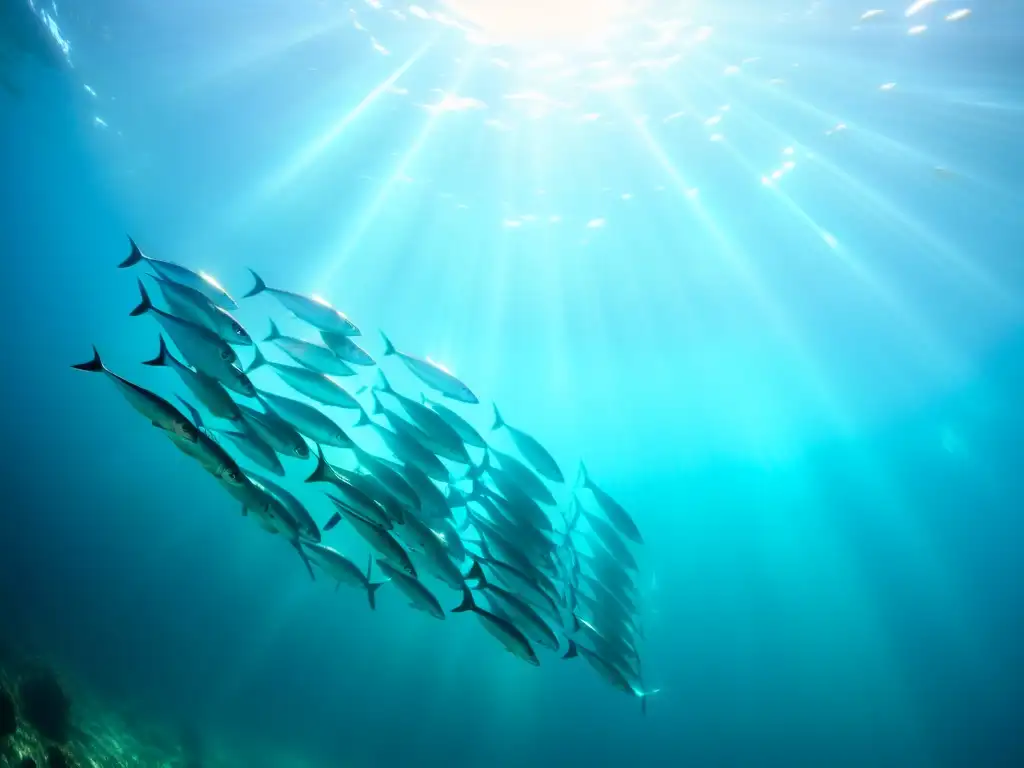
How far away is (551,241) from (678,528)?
80.3 feet

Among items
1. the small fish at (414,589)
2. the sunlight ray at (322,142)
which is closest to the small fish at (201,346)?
the small fish at (414,589)

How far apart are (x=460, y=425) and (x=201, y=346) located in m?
3.28

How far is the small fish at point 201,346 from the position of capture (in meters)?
3.71

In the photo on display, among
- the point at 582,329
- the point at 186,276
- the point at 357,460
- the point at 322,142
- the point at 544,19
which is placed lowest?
the point at 357,460

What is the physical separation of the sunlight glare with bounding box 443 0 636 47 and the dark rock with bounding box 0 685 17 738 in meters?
14.9

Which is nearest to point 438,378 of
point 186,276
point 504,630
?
point 186,276

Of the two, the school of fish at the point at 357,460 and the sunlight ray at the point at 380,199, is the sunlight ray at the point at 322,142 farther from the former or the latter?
the school of fish at the point at 357,460

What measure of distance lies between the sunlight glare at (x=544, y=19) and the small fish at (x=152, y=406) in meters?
10.4

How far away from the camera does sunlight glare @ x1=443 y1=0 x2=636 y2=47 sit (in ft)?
32.1

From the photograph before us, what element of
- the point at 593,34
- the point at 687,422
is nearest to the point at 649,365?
the point at 687,422

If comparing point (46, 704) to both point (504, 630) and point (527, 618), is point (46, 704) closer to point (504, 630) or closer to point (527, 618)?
point (527, 618)

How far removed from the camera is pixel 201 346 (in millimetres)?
3787

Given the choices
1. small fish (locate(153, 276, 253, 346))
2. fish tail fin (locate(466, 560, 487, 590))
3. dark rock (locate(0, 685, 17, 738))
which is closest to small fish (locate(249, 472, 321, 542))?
small fish (locate(153, 276, 253, 346))

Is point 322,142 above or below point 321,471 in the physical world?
above
